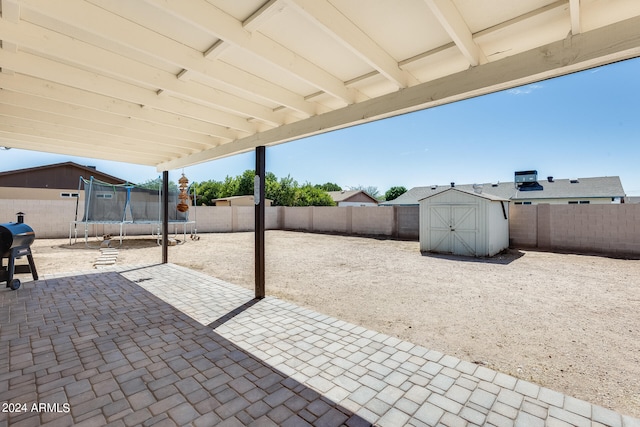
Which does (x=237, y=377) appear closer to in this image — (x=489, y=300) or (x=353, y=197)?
(x=489, y=300)

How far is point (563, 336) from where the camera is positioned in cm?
312

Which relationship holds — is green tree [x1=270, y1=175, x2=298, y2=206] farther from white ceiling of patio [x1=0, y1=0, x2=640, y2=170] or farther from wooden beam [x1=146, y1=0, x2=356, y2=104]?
wooden beam [x1=146, y1=0, x2=356, y2=104]

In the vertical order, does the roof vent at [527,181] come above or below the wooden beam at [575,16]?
above

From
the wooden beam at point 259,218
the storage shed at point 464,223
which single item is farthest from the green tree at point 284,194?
the wooden beam at point 259,218

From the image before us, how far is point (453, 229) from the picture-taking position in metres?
8.71

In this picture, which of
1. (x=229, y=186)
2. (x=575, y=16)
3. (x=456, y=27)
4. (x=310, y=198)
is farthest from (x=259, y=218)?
(x=229, y=186)

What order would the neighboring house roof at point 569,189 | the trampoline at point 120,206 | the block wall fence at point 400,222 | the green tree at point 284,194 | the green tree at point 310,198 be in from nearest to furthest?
the block wall fence at point 400,222 < the trampoline at point 120,206 < the neighboring house roof at point 569,189 < the green tree at point 284,194 < the green tree at point 310,198

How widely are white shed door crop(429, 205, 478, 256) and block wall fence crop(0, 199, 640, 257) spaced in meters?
2.54

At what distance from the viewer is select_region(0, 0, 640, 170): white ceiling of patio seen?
170cm

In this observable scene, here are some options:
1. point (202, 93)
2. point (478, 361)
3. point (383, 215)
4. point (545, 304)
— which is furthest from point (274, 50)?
point (383, 215)

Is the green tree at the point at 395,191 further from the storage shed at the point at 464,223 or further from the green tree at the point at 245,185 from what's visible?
the storage shed at the point at 464,223

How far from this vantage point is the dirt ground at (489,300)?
2523 mm
